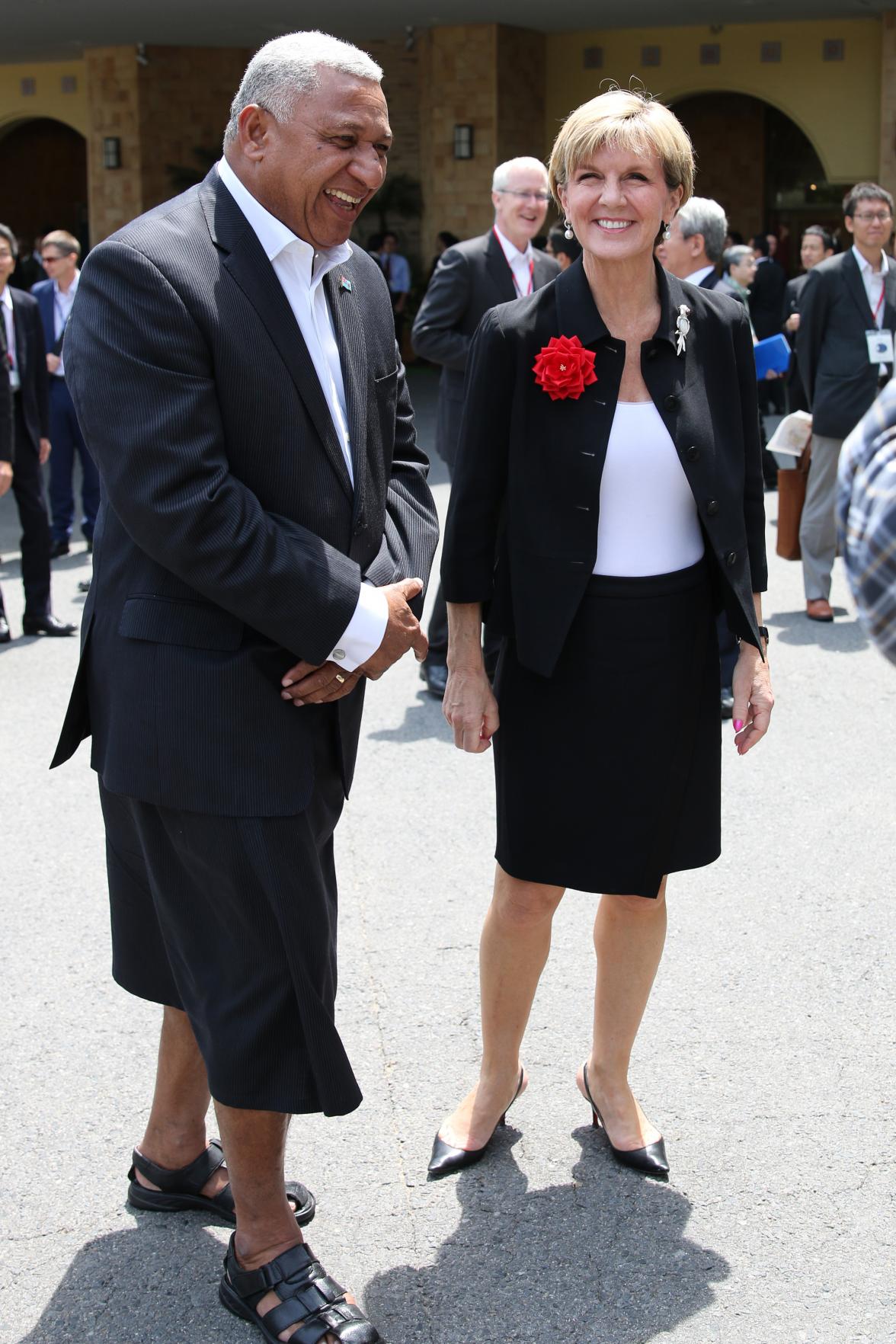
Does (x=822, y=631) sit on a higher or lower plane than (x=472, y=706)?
lower

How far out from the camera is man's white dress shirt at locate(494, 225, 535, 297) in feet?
22.1

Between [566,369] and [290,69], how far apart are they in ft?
2.49

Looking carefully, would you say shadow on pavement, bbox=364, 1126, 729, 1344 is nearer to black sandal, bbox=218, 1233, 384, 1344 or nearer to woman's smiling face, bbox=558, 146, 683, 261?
black sandal, bbox=218, 1233, 384, 1344

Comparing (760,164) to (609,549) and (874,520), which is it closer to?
(609,549)

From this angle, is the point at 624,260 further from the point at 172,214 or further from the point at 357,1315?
the point at 357,1315

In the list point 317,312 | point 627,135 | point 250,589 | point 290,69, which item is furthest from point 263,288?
point 627,135

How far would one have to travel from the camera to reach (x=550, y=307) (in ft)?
9.70

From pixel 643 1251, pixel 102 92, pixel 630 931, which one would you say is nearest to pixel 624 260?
pixel 630 931

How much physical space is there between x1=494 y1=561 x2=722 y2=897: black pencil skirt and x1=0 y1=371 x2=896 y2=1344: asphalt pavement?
0.22 feet

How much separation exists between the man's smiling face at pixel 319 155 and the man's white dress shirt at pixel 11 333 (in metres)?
5.84

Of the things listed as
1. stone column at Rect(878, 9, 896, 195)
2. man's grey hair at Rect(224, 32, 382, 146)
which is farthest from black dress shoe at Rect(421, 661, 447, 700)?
stone column at Rect(878, 9, 896, 195)

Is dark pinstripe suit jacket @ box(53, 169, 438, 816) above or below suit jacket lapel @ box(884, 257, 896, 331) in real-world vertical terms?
below

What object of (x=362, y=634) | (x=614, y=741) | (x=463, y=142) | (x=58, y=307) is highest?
(x=463, y=142)

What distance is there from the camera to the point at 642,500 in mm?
2887
